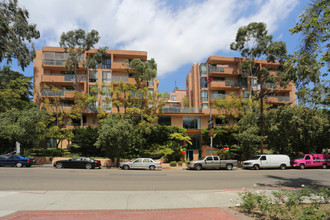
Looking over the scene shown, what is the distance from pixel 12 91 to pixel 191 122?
27.7 metres

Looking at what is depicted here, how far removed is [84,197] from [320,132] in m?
28.3

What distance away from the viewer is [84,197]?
355 inches

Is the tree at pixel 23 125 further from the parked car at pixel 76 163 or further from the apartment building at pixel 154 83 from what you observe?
the apartment building at pixel 154 83

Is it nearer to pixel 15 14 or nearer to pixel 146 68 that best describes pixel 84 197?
pixel 146 68

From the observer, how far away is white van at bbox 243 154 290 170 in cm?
2428

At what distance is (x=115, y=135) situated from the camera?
82.3 ft

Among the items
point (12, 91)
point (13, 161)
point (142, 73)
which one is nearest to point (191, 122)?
point (142, 73)

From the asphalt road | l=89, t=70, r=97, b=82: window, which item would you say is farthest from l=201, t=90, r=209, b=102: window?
the asphalt road

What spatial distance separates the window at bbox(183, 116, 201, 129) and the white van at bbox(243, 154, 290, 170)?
1344cm

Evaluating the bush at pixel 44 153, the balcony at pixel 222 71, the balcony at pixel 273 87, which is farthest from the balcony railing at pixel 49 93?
the balcony at pixel 273 87

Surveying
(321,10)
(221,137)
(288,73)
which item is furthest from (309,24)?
(221,137)

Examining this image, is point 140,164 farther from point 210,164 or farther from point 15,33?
point 15,33

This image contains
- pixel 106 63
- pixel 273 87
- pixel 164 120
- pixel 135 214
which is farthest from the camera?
pixel 273 87

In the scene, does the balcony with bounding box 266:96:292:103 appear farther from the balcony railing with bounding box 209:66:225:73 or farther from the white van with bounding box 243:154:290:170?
the white van with bounding box 243:154:290:170
